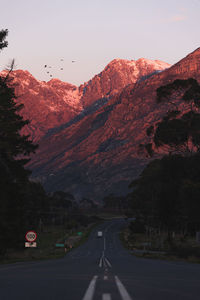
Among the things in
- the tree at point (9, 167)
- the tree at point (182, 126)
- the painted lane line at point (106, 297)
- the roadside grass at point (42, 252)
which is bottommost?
the roadside grass at point (42, 252)

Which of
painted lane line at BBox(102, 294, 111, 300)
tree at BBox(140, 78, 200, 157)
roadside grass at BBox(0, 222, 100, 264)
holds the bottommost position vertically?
roadside grass at BBox(0, 222, 100, 264)

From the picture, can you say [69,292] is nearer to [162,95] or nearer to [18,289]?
[18,289]

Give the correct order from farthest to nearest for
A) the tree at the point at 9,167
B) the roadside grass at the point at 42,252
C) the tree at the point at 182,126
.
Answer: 1. the tree at the point at 182,126
2. the tree at the point at 9,167
3. the roadside grass at the point at 42,252

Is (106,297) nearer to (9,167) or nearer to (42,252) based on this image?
(9,167)

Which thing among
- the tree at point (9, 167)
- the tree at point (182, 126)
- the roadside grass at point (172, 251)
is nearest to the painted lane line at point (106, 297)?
the roadside grass at point (172, 251)

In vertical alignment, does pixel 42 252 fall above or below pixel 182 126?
below

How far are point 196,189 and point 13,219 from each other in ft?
68.2

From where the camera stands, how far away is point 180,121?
2557 inches

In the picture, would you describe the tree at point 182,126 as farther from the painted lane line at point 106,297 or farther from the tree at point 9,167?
the painted lane line at point 106,297

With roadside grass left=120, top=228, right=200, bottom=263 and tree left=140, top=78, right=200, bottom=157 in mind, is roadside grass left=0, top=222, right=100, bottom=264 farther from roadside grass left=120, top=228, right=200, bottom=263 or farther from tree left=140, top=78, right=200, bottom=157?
tree left=140, top=78, right=200, bottom=157

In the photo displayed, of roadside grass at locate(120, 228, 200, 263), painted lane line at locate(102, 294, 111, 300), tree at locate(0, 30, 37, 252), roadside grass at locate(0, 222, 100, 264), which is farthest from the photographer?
tree at locate(0, 30, 37, 252)

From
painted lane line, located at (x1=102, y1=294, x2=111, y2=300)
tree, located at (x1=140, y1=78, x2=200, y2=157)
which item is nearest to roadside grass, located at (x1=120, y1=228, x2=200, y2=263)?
tree, located at (x1=140, y1=78, x2=200, y2=157)

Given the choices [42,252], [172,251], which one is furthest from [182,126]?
[42,252]

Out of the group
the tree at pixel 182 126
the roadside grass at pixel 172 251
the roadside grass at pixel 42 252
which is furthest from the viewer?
the tree at pixel 182 126
